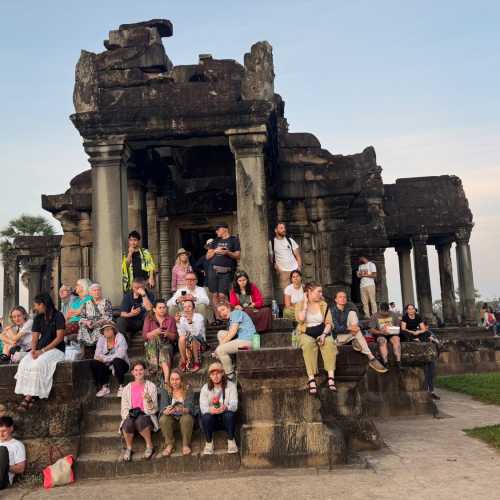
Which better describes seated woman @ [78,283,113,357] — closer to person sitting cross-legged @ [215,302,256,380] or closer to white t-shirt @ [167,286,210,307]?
white t-shirt @ [167,286,210,307]

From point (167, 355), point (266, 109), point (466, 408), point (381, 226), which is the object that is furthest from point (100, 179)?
point (381, 226)

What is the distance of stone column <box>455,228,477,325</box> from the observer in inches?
945

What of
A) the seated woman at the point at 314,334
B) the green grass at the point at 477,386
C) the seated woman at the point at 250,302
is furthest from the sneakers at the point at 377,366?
the green grass at the point at 477,386

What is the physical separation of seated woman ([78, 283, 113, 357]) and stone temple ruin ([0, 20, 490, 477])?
96 centimetres

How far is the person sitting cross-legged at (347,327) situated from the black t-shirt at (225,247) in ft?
6.56

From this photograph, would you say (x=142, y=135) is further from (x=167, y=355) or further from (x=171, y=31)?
(x=171, y=31)

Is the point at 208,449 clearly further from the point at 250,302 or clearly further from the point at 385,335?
the point at 385,335

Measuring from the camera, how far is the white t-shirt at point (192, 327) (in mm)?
7425

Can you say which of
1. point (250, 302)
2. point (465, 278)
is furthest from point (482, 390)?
point (465, 278)

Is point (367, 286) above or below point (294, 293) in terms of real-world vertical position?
above

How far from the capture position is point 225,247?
949 centimetres

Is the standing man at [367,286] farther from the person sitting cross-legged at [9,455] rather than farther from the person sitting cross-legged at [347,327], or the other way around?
the person sitting cross-legged at [9,455]

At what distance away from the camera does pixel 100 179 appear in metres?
9.85

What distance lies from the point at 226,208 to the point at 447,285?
16029 millimetres
